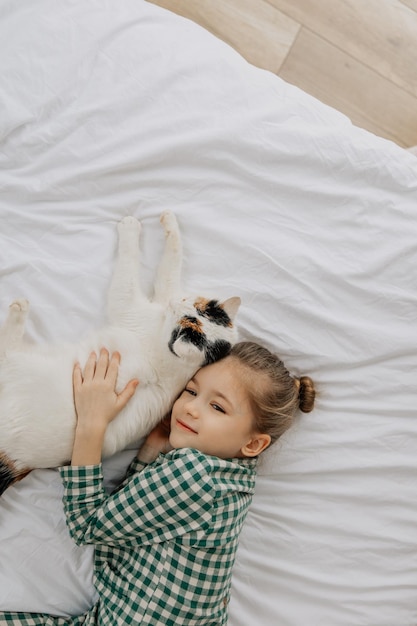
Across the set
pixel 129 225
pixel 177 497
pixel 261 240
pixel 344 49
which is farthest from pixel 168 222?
pixel 344 49

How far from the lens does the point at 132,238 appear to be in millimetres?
1454

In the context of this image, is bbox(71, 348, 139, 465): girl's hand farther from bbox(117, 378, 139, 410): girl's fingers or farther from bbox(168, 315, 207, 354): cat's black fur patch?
bbox(168, 315, 207, 354): cat's black fur patch

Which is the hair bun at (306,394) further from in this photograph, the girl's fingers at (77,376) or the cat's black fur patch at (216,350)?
the girl's fingers at (77,376)

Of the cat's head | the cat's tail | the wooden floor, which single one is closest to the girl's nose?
the cat's head

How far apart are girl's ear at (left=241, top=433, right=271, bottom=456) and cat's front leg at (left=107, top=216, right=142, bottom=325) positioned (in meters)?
0.46

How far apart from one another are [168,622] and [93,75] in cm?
144

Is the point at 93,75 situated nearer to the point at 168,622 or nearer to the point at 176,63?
the point at 176,63

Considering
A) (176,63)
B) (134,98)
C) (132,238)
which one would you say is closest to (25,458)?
(132,238)

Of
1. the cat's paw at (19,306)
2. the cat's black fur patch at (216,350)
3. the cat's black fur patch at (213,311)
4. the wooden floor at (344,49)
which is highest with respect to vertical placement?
the wooden floor at (344,49)

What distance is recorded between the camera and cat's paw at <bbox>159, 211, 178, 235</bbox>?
1455mm

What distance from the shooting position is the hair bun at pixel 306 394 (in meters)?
1.45

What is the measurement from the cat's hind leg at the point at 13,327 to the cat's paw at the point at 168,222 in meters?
0.42

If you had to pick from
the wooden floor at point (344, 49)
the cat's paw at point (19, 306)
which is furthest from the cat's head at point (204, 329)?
the wooden floor at point (344, 49)

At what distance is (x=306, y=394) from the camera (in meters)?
1.46
